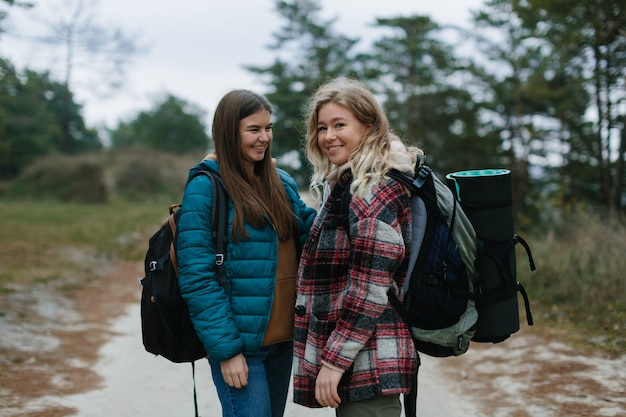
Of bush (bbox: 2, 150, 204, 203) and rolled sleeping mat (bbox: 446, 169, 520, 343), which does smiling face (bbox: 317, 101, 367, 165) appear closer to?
rolled sleeping mat (bbox: 446, 169, 520, 343)

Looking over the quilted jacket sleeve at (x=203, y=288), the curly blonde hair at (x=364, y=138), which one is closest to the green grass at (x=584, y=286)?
the curly blonde hair at (x=364, y=138)

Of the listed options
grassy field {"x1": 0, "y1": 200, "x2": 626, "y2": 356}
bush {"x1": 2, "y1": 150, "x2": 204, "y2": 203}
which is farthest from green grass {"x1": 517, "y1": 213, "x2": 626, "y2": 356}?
bush {"x1": 2, "y1": 150, "x2": 204, "y2": 203}

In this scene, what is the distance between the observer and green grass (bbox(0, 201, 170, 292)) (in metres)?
9.51

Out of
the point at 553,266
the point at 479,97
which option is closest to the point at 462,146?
the point at 479,97

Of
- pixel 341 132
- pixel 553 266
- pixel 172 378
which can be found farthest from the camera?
pixel 553 266

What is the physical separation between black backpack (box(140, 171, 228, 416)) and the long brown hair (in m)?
0.06

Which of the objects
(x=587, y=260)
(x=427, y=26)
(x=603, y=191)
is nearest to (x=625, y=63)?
(x=587, y=260)

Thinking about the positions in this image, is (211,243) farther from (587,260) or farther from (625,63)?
(625,63)

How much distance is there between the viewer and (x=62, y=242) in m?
12.6

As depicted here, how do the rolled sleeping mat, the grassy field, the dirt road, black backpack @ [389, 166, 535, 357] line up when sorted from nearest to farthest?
black backpack @ [389, 166, 535, 357] < the rolled sleeping mat < the dirt road < the grassy field

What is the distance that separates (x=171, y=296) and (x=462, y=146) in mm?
19651

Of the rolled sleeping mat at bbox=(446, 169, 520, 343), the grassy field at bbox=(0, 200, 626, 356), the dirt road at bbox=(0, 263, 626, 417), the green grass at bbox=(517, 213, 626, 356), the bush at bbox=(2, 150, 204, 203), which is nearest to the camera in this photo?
the rolled sleeping mat at bbox=(446, 169, 520, 343)

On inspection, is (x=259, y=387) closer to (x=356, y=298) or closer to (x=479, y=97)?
(x=356, y=298)

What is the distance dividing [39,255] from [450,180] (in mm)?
10022
